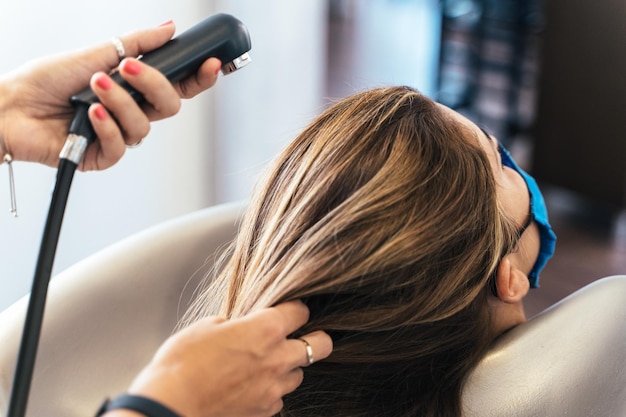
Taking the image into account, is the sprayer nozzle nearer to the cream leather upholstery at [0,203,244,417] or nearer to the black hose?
the black hose

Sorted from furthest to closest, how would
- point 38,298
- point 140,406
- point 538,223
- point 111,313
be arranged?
1. point 111,313
2. point 538,223
3. point 38,298
4. point 140,406

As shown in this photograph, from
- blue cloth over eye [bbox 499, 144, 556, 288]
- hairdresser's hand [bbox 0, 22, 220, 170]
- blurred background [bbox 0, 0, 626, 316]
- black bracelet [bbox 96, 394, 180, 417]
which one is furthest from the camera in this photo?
blurred background [bbox 0, 0, 626, 316]

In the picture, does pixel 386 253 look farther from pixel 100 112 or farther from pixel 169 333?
pixel 169 333

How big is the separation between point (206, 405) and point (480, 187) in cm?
38

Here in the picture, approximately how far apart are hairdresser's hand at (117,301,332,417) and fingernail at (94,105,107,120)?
0.77ft

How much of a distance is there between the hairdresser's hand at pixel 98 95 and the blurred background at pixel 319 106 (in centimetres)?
71

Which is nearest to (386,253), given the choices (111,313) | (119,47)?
(119,47)

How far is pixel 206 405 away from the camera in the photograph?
61cm

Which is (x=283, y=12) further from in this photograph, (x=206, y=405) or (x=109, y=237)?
(x=206, y=405)

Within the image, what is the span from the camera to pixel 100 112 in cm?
75

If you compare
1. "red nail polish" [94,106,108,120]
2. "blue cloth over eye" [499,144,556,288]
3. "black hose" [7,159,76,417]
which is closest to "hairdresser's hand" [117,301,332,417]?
"black hose" [7,159,76,417]

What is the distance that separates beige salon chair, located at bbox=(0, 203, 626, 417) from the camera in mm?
819

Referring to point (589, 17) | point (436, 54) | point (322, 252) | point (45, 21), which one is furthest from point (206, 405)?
point (436, 54)

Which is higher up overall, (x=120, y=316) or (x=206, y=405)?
(x=206, y=405)
